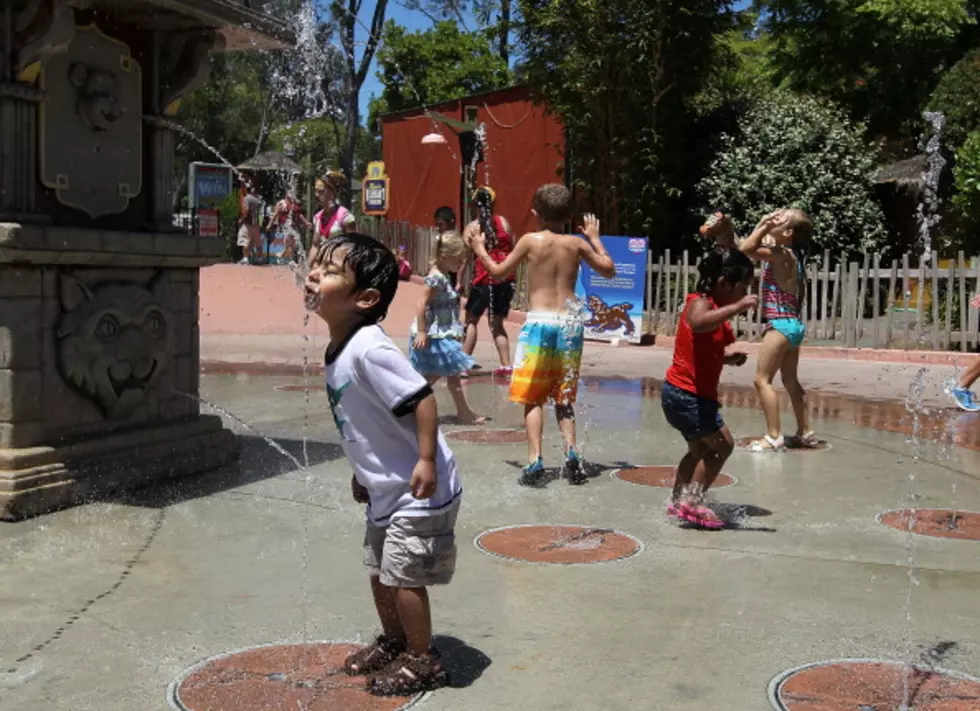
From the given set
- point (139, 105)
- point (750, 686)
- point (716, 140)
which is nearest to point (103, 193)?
point (139, 105)

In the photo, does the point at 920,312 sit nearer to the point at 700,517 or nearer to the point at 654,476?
the point at 654,476

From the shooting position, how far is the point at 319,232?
9.65 m

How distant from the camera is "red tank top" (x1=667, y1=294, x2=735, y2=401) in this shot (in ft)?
17.6

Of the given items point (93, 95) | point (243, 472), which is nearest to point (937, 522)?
point (243, 472)

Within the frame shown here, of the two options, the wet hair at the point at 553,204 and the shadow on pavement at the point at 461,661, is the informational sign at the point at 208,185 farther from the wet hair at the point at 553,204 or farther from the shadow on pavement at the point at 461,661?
the shadow on pavement at the point at 461,661

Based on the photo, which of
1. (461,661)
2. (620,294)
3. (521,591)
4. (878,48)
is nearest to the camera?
(461,661)

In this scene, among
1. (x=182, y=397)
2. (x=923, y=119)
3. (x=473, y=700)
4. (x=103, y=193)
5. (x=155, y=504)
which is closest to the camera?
(x=473, y=700)

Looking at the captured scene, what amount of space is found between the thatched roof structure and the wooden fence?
5.35 metres

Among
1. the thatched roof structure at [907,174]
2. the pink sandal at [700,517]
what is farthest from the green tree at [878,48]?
the pink sandal at [700,517]

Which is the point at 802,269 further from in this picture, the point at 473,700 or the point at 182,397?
the point at 473,700

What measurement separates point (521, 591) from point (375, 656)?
98cm

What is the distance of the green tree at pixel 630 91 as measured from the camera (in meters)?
19.4

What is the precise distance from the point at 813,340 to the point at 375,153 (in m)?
63.9

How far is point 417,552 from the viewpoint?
3266 mm
